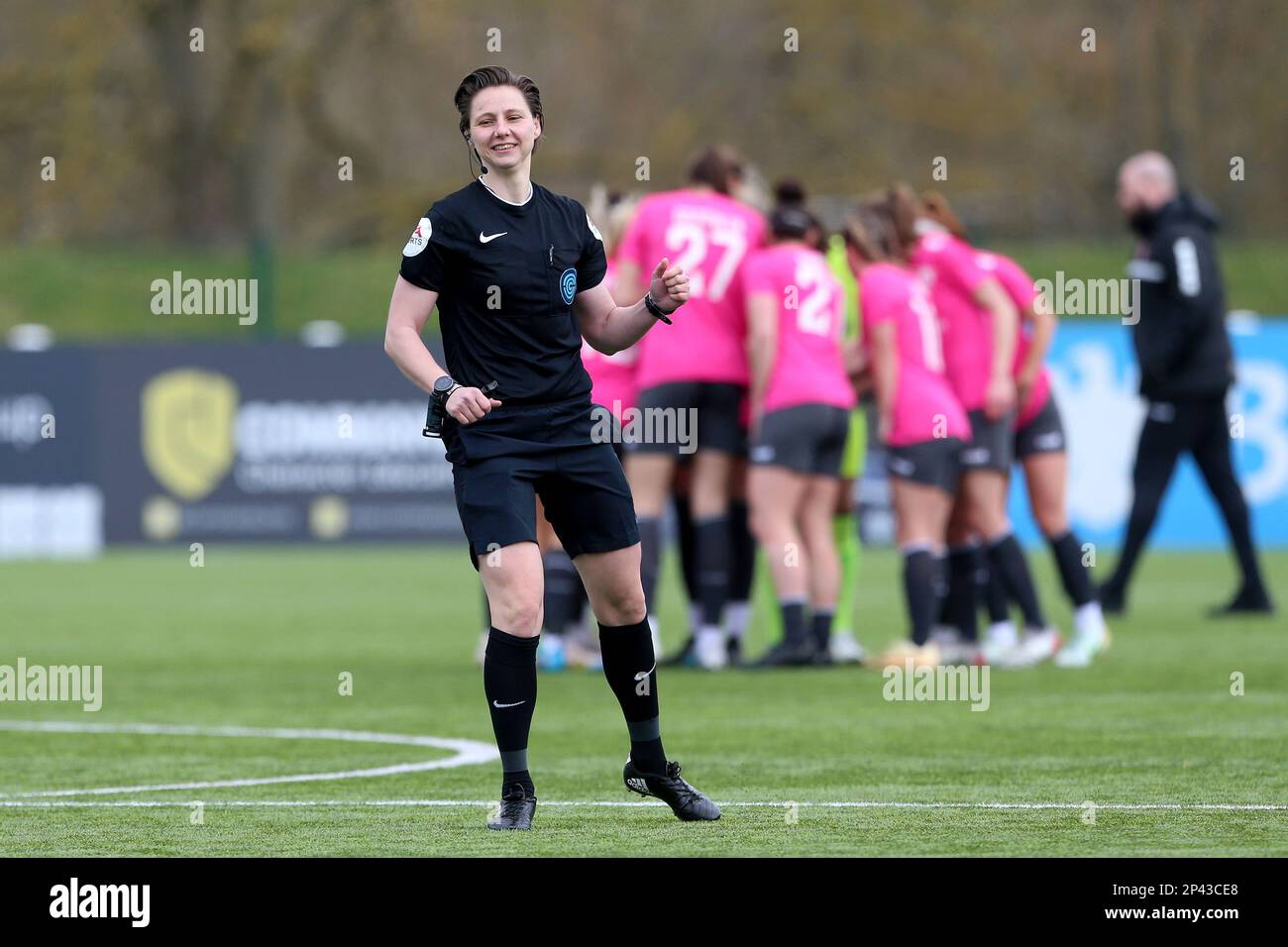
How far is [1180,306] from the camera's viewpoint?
14.6 meters

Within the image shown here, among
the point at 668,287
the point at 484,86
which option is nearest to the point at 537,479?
the point at 668,287

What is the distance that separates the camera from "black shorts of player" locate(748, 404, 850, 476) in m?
11.6

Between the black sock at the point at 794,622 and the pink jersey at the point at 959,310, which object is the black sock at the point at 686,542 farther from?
the pink jersey at the point at 959,310

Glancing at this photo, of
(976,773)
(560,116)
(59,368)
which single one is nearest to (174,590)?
(59,368)

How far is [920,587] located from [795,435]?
3.07 feet

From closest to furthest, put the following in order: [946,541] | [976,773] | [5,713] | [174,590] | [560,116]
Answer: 1. [976,773]
2. [5,713]
3. [946,541]
4. [174,590]
5. [560,116]

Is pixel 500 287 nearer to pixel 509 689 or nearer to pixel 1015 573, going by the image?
pixel 509 689

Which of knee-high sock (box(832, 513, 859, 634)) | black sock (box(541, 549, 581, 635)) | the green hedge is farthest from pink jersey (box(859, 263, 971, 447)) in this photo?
the green hedge

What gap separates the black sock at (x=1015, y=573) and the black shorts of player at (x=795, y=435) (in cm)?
103

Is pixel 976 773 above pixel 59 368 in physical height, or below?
below

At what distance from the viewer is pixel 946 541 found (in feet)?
40.9

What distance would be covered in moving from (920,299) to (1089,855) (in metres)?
6.07

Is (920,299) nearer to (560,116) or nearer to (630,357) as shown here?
(630,357)

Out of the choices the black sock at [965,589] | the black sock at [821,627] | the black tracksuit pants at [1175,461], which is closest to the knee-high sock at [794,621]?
the black sock at [821,627]
